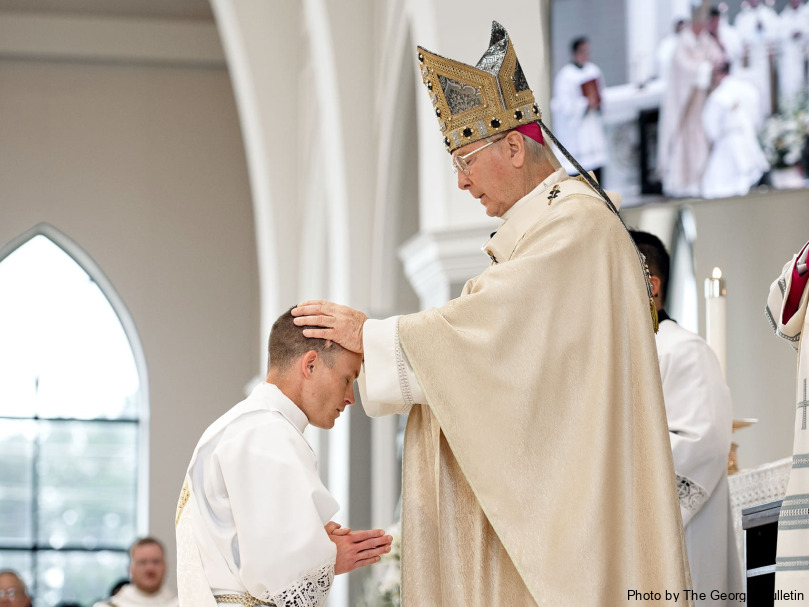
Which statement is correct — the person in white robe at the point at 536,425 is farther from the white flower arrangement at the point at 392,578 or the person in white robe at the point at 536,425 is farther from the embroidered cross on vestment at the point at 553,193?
the white flower arrangement at the point at 392,578

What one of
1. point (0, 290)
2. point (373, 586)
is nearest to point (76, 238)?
point (0, 290)

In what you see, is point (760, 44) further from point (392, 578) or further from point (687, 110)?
point (392, 578)

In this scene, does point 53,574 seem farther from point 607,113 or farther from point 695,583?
point 695,583

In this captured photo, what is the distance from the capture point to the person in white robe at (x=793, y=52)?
7.30m

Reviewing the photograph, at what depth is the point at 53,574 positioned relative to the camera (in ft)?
50.7

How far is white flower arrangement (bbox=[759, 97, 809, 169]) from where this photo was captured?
727 cm

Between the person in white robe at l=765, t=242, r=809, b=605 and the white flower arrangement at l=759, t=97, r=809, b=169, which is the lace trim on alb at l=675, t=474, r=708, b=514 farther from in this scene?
the white flower arrangement at l=759, t=97, r=809, b=169

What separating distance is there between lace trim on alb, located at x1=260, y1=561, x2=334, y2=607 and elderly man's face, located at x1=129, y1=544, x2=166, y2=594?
18.0ft

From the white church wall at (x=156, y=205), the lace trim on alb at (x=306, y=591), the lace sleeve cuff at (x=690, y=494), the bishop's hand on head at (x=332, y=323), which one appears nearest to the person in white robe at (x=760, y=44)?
the lace sleeve cuff at (x=690, y=494)

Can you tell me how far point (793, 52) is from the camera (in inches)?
289

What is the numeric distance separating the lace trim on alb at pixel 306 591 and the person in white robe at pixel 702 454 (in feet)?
5.59

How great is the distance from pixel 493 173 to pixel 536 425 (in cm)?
77

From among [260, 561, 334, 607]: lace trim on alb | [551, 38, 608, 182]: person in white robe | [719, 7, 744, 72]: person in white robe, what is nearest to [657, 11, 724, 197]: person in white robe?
[719, 7, 744, 72]: person in white robe

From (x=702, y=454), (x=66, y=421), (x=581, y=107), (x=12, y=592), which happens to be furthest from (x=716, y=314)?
(x=66, y=421)
